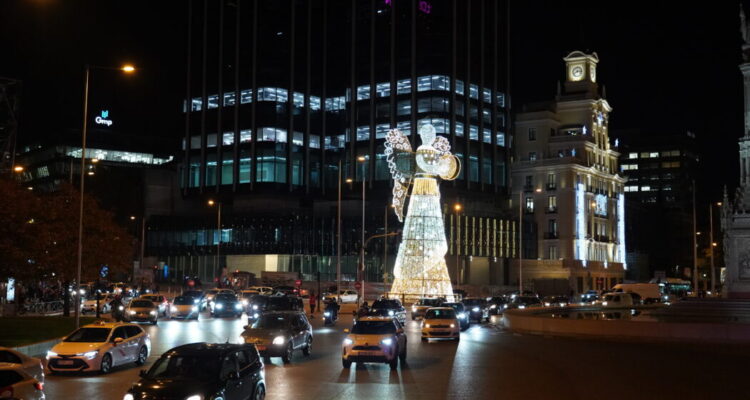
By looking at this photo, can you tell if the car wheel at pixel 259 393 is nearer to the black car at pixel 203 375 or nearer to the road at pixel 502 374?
the black car at pixel 203 375

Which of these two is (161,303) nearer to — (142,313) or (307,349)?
(142,313)

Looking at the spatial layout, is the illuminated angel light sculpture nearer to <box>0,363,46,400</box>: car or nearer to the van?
the van

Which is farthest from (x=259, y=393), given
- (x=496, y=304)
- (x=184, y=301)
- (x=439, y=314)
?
(x=496, y=304)

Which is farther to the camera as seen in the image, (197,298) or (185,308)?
(197,298)

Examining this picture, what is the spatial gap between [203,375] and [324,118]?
102925 millimetres

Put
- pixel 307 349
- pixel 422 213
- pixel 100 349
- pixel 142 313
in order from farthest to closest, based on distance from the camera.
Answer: pixel 422 213 < pixel 142 313 < pixel 307 349 < pixel 100 349

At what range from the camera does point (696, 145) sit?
7180 inches

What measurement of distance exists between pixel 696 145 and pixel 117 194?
125315mm

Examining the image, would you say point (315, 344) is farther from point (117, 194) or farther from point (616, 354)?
point (117, 194)

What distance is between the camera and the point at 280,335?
2467 cm

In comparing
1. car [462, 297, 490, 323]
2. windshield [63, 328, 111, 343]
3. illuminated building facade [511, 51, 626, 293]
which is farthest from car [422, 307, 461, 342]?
illuminated building facade [511, 51, 626, 293]

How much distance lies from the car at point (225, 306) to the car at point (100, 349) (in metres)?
27.3

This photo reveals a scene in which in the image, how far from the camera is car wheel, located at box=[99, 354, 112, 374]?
2208 cm

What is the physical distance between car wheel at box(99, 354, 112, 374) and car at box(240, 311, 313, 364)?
4.08 m
